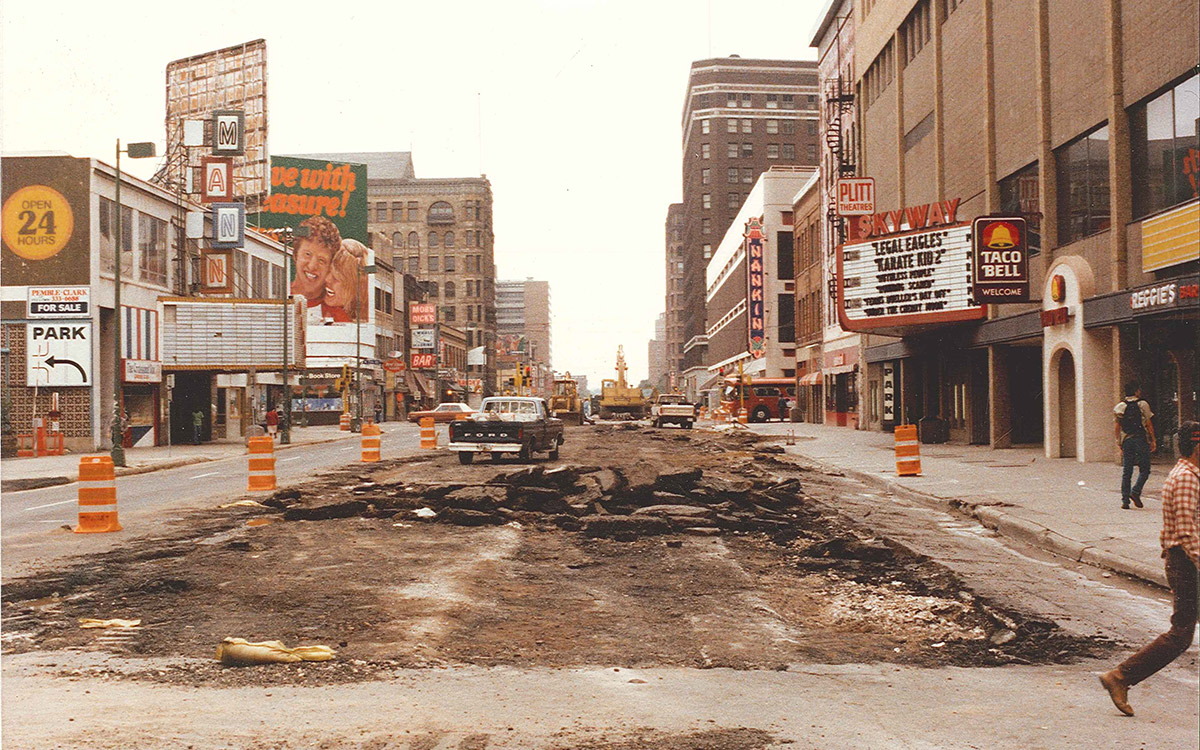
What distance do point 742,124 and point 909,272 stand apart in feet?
400

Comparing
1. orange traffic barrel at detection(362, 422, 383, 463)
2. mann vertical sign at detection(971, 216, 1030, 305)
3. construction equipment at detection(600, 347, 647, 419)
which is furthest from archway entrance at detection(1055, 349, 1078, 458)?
construction equipment at detection(600, 347, 647, 419)

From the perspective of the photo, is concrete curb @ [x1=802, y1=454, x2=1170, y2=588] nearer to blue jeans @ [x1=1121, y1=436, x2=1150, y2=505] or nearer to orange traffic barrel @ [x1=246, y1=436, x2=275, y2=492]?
blue jeans @ [x1=1121, y1=436, x2=1150, y2=505]

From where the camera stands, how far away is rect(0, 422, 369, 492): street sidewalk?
25.3 metres

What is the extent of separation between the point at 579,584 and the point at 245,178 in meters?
61.3

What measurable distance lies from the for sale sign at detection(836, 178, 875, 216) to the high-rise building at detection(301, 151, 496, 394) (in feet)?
342

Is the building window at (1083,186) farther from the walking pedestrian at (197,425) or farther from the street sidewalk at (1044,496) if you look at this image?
the walking pedestrian at (197,425)

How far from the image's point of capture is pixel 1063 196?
91.7ft

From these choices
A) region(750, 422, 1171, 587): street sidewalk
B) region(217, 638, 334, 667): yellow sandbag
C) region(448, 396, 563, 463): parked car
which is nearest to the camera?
region(217, 638, 334, 667): yellow sandbag

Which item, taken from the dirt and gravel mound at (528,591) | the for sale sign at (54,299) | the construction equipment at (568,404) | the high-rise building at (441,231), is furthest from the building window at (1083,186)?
the high-rise building at (441,231)

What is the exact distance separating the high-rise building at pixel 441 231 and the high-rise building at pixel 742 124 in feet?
109

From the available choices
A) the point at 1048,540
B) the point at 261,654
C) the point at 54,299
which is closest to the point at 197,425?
the point at 54,299

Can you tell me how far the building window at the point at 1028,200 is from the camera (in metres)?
29.4

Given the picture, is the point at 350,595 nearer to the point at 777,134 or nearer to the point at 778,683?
the point at 778,683

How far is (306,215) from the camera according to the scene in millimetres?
86562
